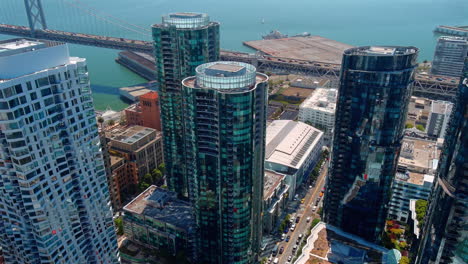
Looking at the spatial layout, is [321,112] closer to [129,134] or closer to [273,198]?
[273,198]

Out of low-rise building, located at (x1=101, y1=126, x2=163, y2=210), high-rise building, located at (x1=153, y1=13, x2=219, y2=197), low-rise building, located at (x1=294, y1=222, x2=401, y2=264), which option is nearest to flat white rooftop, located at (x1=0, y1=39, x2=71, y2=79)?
high-rise building, located at (x1=153, y1=13, x2=219, y2=197)

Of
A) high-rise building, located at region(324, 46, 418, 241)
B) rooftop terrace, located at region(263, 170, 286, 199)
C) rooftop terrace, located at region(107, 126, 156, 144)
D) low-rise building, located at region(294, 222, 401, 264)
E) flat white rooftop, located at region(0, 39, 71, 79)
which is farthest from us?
rooftop terrace, located at region(107, 126, 156, 144)

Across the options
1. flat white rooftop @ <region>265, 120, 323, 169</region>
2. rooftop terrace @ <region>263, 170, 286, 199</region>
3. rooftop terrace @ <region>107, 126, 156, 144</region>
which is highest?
rooftop terrace @ <region>107, 126, 156, 144</region>

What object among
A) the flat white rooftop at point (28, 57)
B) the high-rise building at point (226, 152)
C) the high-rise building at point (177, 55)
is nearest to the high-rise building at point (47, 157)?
the flat white rooftop at point (28, 57)

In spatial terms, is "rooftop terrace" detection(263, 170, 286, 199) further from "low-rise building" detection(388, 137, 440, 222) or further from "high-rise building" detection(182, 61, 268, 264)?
"low-rise building" detection(388, 137, 440, 222)

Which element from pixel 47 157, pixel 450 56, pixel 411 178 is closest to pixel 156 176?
pixel 47 157
